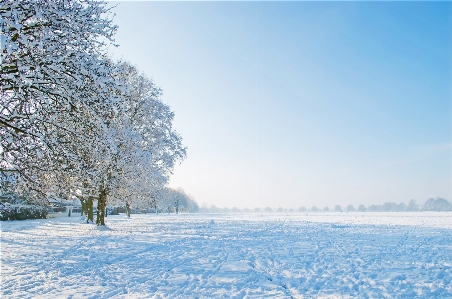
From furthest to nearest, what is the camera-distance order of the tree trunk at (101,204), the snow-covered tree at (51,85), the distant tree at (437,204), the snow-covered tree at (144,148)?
the distant tree at (437,204)
the tree trunk at (101,204)
the snow-covered tree at (144,148)
the snow-covered tree at (51,85)

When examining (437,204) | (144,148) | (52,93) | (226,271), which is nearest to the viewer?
(52,93)

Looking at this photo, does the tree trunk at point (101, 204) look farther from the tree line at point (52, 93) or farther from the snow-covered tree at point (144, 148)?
the tree line at point (52, 93)

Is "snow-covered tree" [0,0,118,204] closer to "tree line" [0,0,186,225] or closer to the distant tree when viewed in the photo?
"tree line" [0,0,186,225]

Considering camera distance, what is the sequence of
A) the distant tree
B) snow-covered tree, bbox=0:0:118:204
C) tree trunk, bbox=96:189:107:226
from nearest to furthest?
snow-covered tree, bbox=0:0:118:204 < tree trunk, bbox=96:189:107:226 < the distant tree

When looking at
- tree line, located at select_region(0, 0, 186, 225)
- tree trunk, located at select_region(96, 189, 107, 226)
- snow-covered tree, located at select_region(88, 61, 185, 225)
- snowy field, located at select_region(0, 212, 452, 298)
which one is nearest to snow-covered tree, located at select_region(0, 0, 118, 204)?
tree line, located at select_region(0, 0, 186, 225)

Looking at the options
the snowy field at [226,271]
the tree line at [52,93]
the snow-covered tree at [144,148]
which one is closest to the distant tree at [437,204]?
the snow-covered tree at [144,148]

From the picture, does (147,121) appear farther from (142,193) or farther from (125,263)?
(125,263)

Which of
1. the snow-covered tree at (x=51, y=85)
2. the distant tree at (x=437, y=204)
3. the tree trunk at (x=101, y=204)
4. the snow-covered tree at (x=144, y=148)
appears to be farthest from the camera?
the distant tree at (x=437, y=204)

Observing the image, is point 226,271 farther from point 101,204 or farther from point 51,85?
point 101,204

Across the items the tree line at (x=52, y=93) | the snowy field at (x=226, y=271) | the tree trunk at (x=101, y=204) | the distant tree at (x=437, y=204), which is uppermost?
the tree line at (x=52, y=93)

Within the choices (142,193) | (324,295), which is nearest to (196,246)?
(324,295)

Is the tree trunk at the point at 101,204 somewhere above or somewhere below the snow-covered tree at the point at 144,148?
below

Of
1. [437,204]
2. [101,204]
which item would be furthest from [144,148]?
[437,204]

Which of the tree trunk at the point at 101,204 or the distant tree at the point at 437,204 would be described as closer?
the tree trunk at the point at 101,204
